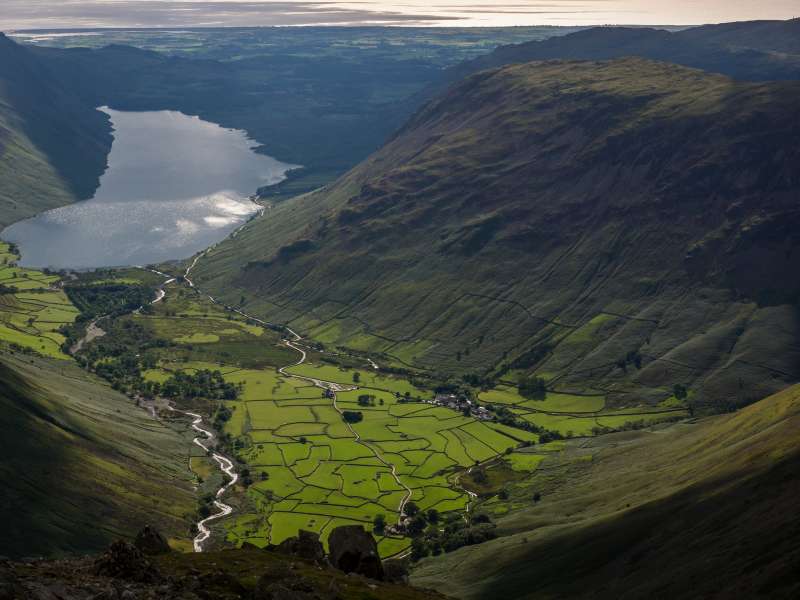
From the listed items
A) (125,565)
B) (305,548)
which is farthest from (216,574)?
(305,548)

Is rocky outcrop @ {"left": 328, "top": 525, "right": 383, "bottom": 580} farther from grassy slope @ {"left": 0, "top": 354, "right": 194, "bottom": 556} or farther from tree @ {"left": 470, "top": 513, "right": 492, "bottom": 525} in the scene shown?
tree @ {"left": 470, "top": 513, "right": 492, "bottom": 525}

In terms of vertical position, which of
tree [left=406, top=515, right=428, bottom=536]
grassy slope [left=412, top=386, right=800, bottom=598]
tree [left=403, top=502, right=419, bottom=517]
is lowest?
tree [left=403, top=502, right=419, bottom=517]

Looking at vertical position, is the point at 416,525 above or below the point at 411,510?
above

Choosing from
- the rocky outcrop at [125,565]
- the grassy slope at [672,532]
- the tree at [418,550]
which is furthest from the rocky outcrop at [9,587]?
the tree at [418,550]

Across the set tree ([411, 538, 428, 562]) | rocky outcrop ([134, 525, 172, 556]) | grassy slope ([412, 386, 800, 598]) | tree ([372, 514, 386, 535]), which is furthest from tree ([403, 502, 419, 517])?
rocky outcrop ([134, 525, 172, 556])

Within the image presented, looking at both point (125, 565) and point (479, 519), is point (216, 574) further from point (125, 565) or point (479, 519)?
point (479, 519)

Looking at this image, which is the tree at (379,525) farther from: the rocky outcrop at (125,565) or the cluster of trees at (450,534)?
the rocky outcrop at (125,565)

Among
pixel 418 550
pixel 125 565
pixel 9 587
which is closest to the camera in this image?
pixel 9 587
